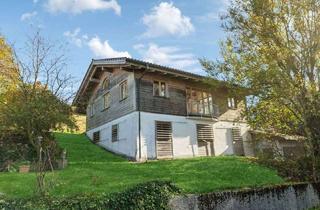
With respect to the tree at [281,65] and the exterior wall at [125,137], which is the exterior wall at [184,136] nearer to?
the exterior wall at [125,137]

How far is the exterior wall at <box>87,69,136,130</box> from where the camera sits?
20.6 metres

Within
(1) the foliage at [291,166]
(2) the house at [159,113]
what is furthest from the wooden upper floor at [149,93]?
(1) the foliage at [291,166]

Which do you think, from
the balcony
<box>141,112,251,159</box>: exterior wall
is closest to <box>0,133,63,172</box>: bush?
<box>141,112,251,159</box>: exterior wall

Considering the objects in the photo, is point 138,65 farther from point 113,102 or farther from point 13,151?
point 13,151

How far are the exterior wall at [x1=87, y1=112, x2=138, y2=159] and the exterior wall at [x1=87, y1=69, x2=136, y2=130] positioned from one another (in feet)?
1.50

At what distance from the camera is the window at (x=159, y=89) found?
21281mm

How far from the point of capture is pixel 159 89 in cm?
2153

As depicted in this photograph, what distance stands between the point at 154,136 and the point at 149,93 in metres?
2.85

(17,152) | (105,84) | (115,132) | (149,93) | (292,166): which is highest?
(105,84)

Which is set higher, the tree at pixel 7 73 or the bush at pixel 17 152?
the tree at pixel 7 73

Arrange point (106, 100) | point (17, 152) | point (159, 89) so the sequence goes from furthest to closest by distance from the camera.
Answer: point (106, 100) → point (159, 89) → point (17, 152)

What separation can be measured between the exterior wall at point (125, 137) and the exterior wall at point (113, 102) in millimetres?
457

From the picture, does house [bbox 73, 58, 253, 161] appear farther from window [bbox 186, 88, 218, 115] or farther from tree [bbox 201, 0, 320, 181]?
tree [bbox 201, 0, 320, 181]

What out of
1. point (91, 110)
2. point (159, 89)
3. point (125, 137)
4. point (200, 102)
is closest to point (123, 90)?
point (159, 89)
